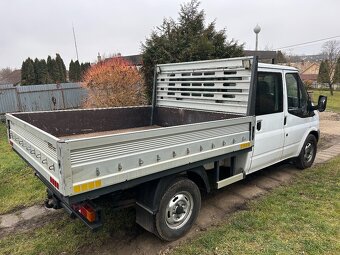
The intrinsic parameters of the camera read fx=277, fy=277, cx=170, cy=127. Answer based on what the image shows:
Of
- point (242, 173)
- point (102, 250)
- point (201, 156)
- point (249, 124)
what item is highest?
point (249, 124)

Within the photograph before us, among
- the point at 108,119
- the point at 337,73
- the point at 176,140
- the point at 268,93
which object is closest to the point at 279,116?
the point at 268,93

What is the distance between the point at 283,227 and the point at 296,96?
2.47m

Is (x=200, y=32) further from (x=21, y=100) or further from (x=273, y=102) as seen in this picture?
(x=21, y=100)

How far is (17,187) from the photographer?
5.18 m

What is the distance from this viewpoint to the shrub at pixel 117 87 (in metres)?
10.1

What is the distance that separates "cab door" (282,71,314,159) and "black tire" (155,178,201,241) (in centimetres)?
236

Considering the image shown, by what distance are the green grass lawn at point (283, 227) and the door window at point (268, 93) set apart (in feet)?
4.77

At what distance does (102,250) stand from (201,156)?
5.35ft

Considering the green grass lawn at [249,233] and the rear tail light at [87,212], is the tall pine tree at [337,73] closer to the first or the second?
the green grass lawn at [249,233]

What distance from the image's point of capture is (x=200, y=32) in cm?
961

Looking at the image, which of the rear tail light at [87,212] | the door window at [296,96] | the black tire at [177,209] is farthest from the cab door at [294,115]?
the rear tail light at [87,212]

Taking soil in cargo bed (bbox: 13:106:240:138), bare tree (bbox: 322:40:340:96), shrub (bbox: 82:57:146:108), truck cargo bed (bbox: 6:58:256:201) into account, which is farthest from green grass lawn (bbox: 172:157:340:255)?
bare tree (bbox: 322:40:340:96)

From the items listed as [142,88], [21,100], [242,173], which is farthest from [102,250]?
[21,100]

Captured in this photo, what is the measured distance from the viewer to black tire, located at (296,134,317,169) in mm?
5660
